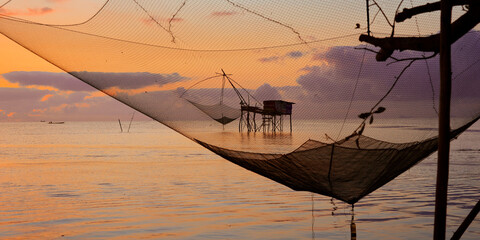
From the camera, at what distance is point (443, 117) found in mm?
2764

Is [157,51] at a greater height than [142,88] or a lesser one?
greater

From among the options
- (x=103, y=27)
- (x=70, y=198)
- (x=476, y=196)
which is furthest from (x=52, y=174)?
(x=103, y=27)

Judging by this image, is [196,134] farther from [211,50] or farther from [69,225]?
[69,225]

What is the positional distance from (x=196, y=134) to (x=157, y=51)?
2.01 feet

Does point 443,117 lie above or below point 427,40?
below

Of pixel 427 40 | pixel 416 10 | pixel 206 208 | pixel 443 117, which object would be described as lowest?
pixel 206 208

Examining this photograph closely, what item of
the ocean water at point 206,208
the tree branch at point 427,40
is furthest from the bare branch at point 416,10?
the ocean water at point 206,208

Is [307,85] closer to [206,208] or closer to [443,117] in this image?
[443,117]

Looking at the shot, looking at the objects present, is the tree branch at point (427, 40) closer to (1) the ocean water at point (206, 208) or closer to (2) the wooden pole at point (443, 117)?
(2) the wooden pole at point (443, 117)

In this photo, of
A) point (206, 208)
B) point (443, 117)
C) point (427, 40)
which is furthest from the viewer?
point (206, 208)

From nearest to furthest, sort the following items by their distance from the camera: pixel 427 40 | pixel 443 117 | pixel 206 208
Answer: pixel 443 117
pixel 427 40
pixel 206 208

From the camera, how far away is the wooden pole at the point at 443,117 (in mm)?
2721

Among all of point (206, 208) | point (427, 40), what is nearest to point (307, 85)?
point (427, 40)

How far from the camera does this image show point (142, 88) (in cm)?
376
